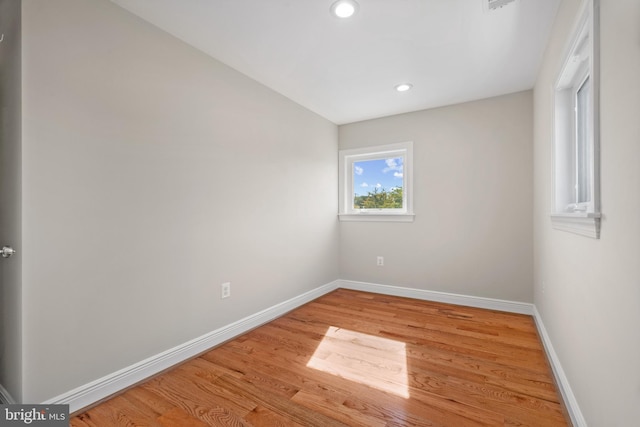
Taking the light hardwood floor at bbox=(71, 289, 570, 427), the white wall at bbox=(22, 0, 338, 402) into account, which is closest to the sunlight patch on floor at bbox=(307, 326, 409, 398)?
the light hardwood floor at bbox=(71, 289, 570, 427)

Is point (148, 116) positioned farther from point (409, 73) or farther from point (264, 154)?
point (409, 73)

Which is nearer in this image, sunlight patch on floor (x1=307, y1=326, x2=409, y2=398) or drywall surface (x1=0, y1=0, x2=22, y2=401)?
drywall surface (x1=0, y1=0, x2=22, y2=401)

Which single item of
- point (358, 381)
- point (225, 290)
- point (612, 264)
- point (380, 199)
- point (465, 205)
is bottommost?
point (358, 381)

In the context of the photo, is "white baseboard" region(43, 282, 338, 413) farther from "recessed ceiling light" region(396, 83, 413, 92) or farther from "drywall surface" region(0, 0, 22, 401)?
"recessed ceiling light" region(396, 83, 413, 92)

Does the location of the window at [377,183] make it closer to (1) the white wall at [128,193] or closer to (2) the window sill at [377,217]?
→ (2) the window sill at [377,217]

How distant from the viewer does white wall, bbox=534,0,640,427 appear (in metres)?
0.89

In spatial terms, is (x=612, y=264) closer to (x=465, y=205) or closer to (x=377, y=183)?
(x=465, y=205)

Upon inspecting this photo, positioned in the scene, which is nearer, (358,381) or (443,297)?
(358,381)

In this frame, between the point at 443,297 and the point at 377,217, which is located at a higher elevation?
the point at 377,217

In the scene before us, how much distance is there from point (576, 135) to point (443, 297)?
215 centimetres

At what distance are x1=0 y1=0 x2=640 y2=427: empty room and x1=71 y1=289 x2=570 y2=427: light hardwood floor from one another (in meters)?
0.02

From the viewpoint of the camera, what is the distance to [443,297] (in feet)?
11.4

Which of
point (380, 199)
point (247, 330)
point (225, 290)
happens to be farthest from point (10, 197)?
point (380, 199)

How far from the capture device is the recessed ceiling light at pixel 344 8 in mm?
1771
